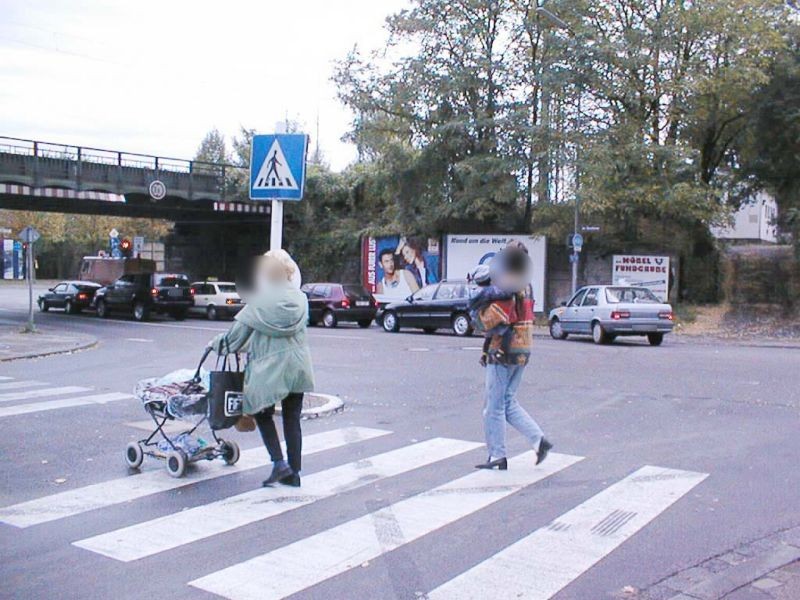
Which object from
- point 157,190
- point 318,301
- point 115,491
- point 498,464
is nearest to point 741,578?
point 498,464

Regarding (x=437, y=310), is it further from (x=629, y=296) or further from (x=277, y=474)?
(x=277, y=474)

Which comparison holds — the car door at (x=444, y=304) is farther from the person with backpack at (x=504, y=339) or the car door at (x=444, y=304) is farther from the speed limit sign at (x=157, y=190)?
the person with backpack at (x=504, y=339)

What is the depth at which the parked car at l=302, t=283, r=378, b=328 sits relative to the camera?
30.0 m

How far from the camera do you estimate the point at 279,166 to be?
9.63 m

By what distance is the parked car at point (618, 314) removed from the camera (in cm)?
2122

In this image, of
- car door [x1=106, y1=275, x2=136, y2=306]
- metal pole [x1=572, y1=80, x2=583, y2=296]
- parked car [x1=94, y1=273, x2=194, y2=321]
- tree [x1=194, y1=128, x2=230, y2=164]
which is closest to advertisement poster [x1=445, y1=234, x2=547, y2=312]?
metal pole [x1=572, y1=80, x2=583, y2=296]

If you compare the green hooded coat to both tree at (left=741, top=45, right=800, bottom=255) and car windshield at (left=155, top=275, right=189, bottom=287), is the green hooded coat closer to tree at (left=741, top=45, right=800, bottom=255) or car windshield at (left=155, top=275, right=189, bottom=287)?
tree at (left=741, top=45, right=800, bottom=255)

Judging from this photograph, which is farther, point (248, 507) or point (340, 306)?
point (340, 306)

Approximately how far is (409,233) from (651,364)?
19993 millimetres

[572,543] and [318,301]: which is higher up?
[318,301]

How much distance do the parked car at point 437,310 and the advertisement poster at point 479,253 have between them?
20.7ft

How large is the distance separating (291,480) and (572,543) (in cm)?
231

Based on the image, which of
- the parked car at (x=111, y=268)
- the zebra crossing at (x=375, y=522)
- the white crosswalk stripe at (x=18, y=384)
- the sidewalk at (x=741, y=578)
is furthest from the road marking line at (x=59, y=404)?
the parked car at (x=111, y=268)

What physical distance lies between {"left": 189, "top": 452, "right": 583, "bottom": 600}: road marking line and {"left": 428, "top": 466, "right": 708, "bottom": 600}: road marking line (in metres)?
0.20
